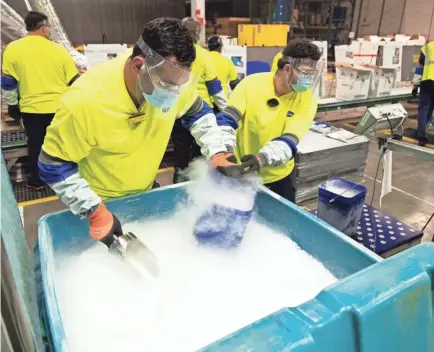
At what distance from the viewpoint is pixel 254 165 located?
170cm

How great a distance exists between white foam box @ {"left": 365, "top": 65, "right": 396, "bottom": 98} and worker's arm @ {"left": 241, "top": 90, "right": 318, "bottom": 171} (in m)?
3.75

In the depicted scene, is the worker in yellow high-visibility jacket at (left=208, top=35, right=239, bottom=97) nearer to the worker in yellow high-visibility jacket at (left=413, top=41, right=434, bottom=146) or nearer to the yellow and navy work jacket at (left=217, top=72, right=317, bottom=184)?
the yellow and navy work jacket at (left=217, top=72, right=317, bottom=184)

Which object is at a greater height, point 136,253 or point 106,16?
point 106,16

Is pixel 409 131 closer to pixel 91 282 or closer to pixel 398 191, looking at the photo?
pixel 398 191

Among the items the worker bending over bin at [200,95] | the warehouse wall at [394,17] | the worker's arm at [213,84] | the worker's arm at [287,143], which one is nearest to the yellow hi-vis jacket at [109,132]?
the worker's arm at [287,143]

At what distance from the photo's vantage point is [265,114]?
1.94m

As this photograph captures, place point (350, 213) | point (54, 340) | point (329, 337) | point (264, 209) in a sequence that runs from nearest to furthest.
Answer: point (329, 337) < point (54, 340) < point (264, 209) < point (350, 213)

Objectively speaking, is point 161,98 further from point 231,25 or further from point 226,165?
point 231,25

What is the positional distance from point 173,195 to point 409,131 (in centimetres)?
557

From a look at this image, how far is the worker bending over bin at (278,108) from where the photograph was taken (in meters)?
1.87

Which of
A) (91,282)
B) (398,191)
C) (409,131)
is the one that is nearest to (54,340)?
(91,282)

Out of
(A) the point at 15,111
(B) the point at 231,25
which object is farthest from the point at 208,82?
(B) the point at 231,25

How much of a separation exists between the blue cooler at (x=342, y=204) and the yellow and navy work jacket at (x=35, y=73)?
2.67 metres

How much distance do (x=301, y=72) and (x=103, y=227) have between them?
1.32 m
